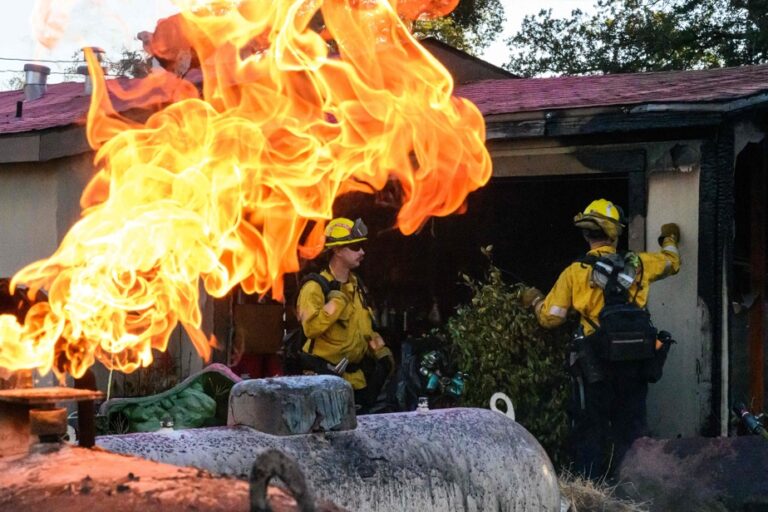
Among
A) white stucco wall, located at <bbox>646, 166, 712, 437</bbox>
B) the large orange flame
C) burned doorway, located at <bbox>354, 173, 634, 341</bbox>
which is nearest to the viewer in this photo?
the large orange flame

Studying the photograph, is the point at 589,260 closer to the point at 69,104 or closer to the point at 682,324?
the point at 682,324

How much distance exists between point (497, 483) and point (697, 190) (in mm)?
4459

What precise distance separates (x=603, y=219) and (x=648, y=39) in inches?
737

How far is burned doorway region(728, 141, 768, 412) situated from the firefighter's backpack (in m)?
3.04

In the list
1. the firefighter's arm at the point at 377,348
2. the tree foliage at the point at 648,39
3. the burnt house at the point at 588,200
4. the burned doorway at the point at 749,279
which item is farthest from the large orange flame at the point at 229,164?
the tree foliage at the point at 648,39

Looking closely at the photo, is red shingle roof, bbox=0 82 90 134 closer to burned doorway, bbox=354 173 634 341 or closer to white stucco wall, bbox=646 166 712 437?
burned doorway, bbox=354 173 634 341

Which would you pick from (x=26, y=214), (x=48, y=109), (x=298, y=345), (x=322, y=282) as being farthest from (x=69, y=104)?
(x=322, y=282)

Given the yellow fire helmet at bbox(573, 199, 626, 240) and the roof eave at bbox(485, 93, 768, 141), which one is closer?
the yellow fire helmet at bbox(573, 199, 626, 240)

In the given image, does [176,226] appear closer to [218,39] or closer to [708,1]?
[218,39]

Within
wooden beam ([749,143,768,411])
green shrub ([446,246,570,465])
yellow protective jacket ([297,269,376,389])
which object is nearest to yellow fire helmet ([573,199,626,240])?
green shrub ([446,246,570,465])

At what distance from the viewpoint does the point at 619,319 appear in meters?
7.65

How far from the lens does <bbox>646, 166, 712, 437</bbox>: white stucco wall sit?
28.0ft

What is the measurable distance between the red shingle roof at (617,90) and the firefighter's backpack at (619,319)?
1.55m

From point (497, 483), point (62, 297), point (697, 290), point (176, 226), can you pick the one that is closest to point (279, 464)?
point (62, 297)
